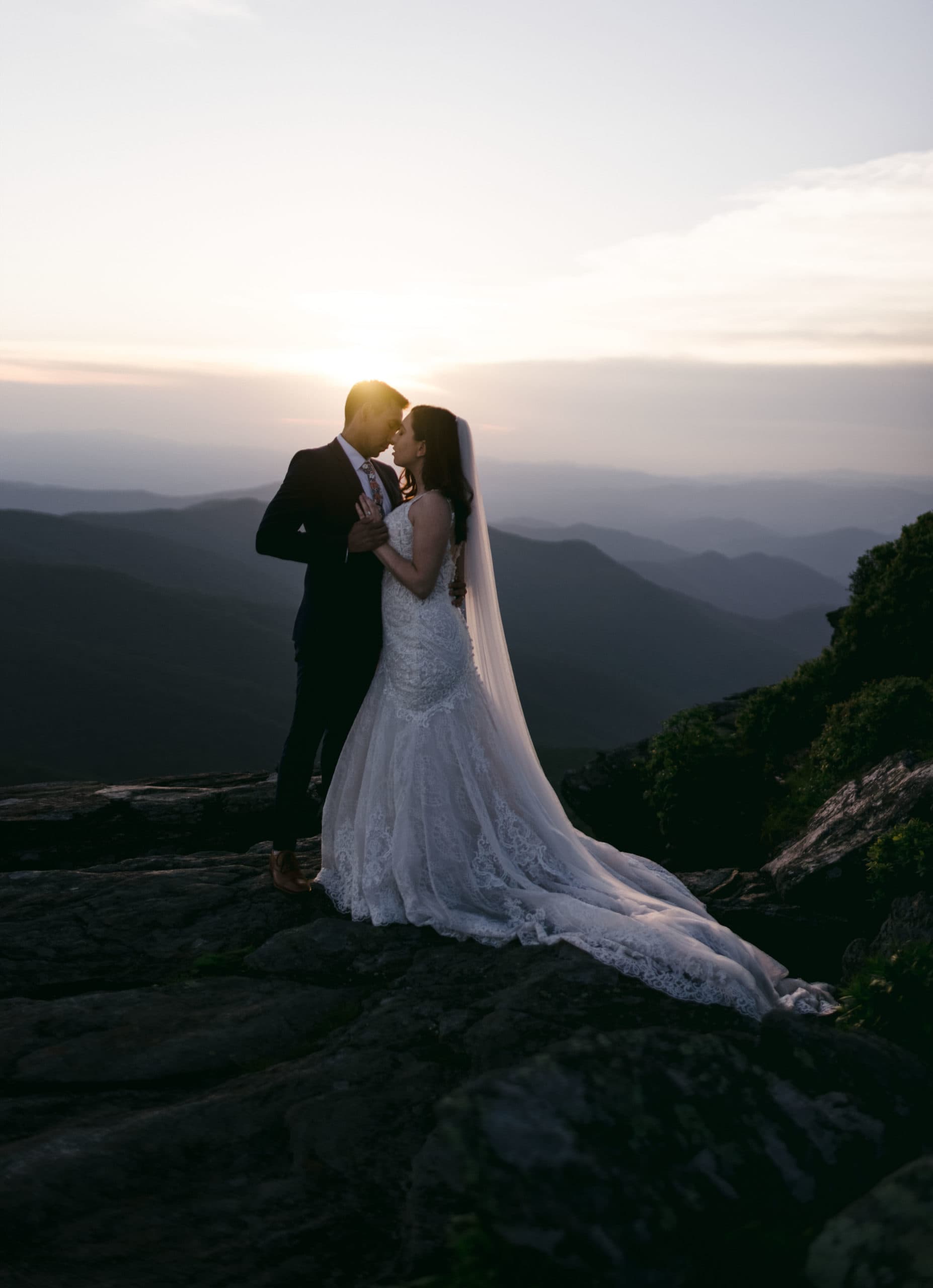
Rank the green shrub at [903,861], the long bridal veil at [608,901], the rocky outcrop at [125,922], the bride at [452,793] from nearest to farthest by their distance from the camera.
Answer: the long bridal veil at [608,901], the rocky outcrop at [125,922], the bride at [452,793], the green shrub at [903,861]

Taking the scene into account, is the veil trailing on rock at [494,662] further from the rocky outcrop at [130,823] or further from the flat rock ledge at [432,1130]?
the rocky outcrop at [130,823]

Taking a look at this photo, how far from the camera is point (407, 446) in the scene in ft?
20.2

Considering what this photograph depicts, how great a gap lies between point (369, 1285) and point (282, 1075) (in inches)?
52.8

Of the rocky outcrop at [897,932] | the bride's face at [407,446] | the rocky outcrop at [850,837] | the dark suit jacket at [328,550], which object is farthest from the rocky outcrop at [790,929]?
the bride's face at [407,446]

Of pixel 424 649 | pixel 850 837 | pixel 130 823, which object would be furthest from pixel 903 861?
pixel 130 823

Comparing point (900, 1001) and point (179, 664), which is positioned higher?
point (900, 1001)

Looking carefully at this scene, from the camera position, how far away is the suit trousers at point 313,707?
6613mm

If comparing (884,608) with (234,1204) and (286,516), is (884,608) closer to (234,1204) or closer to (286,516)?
(286,516)

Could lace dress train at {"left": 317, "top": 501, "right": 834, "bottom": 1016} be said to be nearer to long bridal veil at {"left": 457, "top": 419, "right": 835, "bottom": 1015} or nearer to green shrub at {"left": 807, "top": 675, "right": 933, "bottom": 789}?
long bridal veil at {"left": 457, "top": 419, "right": 835, "bottom": 1015}

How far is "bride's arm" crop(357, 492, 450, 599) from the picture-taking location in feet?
20.2

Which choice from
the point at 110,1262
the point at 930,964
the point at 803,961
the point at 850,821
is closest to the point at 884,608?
the point at 850,821

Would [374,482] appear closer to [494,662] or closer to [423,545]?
[423,545]

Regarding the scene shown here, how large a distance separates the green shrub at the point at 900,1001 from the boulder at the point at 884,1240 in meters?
1.54

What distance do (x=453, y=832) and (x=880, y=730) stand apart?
207 inches
